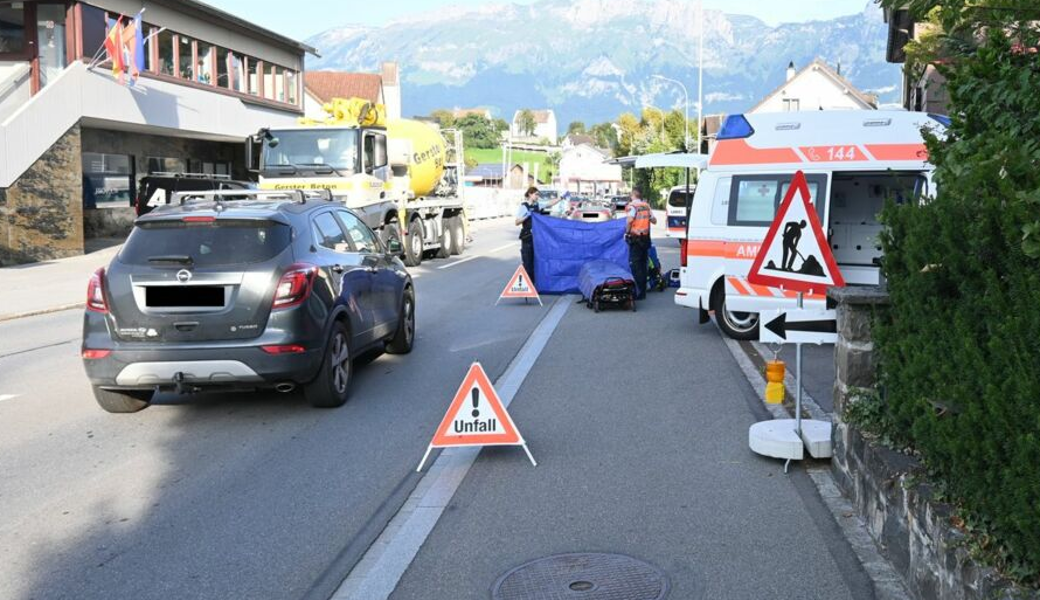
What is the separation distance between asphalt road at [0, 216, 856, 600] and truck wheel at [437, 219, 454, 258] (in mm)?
17185

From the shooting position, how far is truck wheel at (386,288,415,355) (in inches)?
443

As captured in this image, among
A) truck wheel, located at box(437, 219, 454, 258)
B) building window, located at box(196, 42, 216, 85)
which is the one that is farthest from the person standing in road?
building window, located at box(196, 42, 216, 85)

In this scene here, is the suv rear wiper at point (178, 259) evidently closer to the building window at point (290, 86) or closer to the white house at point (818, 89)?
the building window at point (290, 86)

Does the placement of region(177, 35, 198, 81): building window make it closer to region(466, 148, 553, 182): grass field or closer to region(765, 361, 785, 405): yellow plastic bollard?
region(765, 361, 785, 405): yellow plastic bollard

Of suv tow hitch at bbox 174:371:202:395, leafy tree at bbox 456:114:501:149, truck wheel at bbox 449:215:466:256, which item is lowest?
suv tow hitch at bbox 174:371:202:395

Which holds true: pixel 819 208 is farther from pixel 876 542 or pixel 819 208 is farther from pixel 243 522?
pixel 243 522

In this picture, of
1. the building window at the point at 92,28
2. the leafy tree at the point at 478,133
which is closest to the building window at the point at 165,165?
the building window at the point at 92,28

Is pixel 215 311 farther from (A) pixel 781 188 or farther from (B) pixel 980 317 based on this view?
(A) pixel 781 188

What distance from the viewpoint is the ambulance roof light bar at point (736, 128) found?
39.9 feet

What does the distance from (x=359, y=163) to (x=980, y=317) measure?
1819cm

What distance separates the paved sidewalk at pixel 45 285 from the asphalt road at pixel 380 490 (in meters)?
6.58

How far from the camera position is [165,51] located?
3409 centimetres

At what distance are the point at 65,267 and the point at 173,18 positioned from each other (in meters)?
13.5

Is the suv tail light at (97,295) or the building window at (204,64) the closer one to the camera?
the suv tail light at (97,295)
